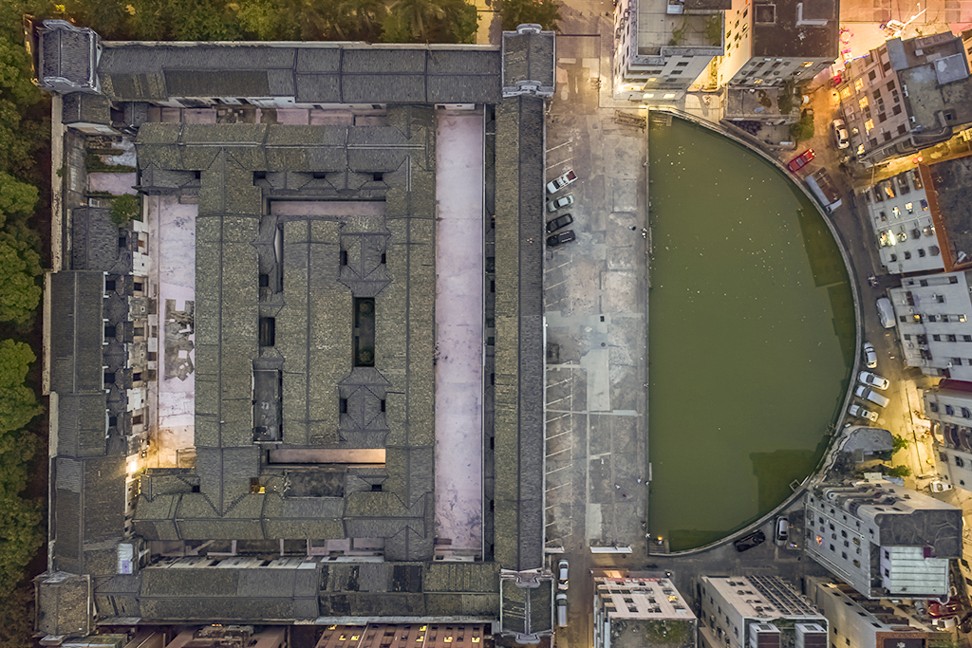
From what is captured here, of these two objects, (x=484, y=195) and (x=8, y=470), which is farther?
(x=484, y=195)

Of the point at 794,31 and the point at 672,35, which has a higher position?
the point at 794,31

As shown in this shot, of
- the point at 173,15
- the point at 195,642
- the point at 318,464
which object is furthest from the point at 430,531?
the point at 173,15

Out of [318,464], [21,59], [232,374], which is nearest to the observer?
[21,59]

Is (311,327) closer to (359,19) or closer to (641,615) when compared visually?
(359,19)

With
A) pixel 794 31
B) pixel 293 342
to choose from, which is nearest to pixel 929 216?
pixel 794 31

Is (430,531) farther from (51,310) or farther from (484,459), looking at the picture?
(51,310)

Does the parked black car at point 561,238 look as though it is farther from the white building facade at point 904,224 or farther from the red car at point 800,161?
the white building facade at point 904,224

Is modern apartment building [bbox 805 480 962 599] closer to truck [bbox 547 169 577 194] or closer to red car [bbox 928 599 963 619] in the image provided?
red car [bbox 928 599 963 619]
